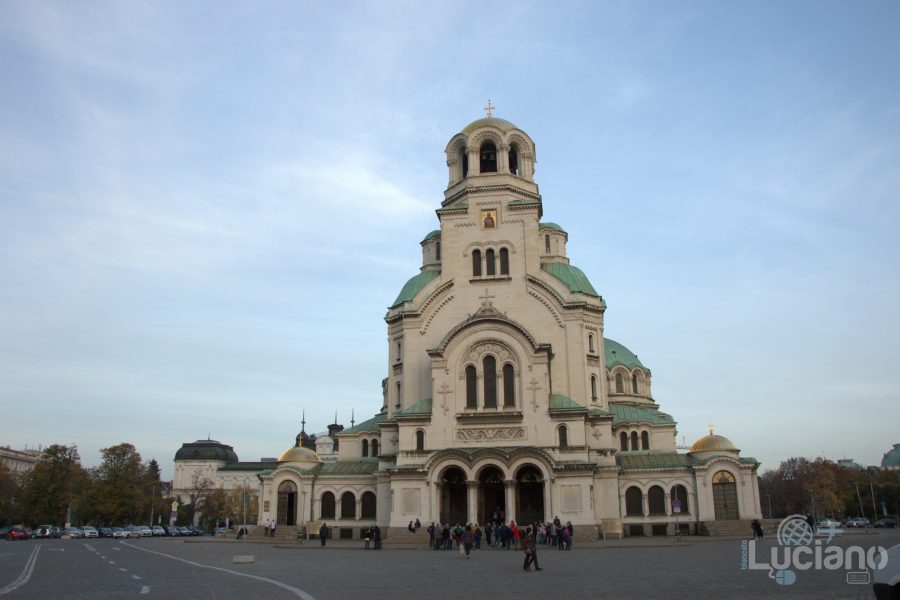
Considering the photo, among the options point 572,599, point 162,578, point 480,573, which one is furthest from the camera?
point 480,573

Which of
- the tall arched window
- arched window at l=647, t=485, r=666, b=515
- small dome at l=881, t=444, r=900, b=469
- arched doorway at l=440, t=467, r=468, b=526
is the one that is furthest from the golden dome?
small dome at l=881, t=444, r=900, b=469

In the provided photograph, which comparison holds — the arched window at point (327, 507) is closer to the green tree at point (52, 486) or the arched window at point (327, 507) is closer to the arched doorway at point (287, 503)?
the arched doorway at point (287, 503)

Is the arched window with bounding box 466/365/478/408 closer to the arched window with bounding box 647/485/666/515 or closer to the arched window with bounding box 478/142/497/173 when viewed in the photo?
the arched window with bounding box 647/485/666/515

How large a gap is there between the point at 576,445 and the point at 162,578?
29052 millimetres

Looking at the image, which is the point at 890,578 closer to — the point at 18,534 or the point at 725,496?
the point at 725,496

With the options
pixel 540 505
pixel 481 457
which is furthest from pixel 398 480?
pixel 540 505

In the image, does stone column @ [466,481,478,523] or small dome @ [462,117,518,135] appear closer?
stone column @ [466,481,478,523]

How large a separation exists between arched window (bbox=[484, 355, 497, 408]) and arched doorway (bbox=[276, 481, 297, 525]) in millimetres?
16093

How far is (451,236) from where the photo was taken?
54312 mm

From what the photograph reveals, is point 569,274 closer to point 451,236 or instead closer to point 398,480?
point 451,236

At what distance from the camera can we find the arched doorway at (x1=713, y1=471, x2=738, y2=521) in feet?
164

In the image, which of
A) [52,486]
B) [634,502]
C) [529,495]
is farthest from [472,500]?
[52,486]

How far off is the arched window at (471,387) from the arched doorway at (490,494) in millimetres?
4074

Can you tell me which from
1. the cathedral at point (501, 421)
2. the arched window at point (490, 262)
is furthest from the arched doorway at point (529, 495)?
the arched window at point (490, 262)
